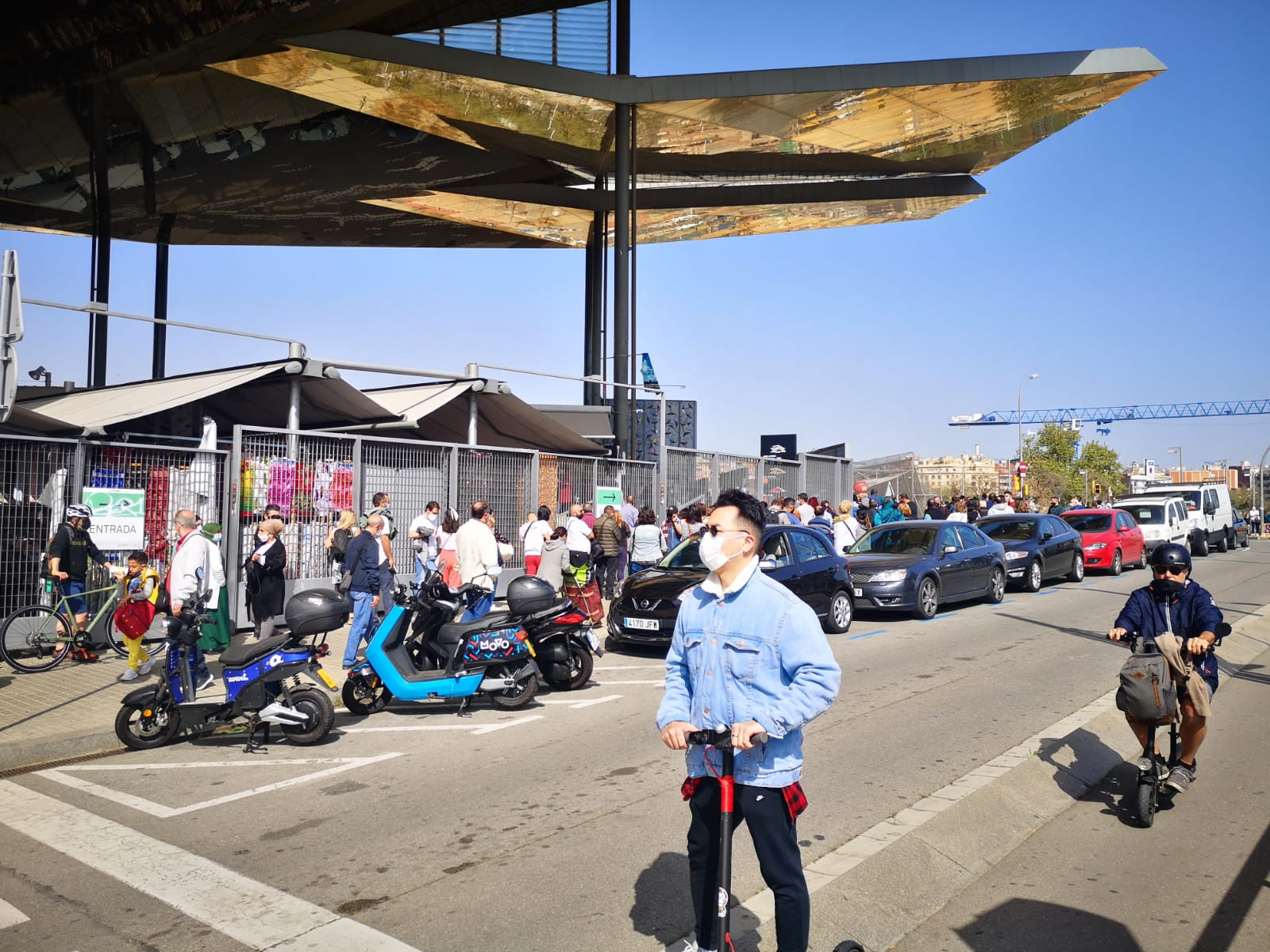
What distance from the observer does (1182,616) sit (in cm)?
591

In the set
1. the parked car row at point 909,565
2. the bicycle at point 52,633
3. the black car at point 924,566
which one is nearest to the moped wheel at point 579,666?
the parked car row at point 909,565

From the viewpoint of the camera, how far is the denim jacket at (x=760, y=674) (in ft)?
10.9

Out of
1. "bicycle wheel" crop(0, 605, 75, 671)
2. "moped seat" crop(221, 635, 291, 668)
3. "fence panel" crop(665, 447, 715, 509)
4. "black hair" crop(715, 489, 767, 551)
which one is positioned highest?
"fence panel" crop(665, 447, 715, 509)

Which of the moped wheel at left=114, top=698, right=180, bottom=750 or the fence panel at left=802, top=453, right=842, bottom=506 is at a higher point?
the fence panel at left=802, top=453, right=842, bottom=506

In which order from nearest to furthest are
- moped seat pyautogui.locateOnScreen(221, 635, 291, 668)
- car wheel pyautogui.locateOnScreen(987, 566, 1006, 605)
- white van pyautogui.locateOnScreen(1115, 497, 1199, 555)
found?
1. moped seat pyautogui.locateOnScreen(221, 635, 291, 668)
2. car wheel pyautogui.locateOnScreen(987, 566, 1006, 605)
3. white van pyautogui.locateOnScreen(1115, 497, 1199, 555)

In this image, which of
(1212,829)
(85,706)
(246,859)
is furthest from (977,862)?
(85,706)

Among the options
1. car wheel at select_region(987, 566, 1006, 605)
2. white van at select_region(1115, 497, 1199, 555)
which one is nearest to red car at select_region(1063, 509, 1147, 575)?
white van at select_region(1115, 497, 1199, 555)

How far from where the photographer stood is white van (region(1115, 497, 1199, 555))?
2870cm

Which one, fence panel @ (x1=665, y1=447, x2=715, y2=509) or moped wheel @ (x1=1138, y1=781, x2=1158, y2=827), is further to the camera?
fence panel @ (x1=665, y1=447, x2=715, y2=509)

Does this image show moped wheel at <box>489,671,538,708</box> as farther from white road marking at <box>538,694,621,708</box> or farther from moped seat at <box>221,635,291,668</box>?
moped seat at <box>221,635,291,668</box>

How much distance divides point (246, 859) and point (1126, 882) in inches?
169

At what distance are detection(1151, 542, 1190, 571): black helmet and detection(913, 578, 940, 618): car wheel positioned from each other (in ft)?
31.9

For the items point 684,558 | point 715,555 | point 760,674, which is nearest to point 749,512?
point 715,555

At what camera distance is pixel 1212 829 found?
561 centimetres
